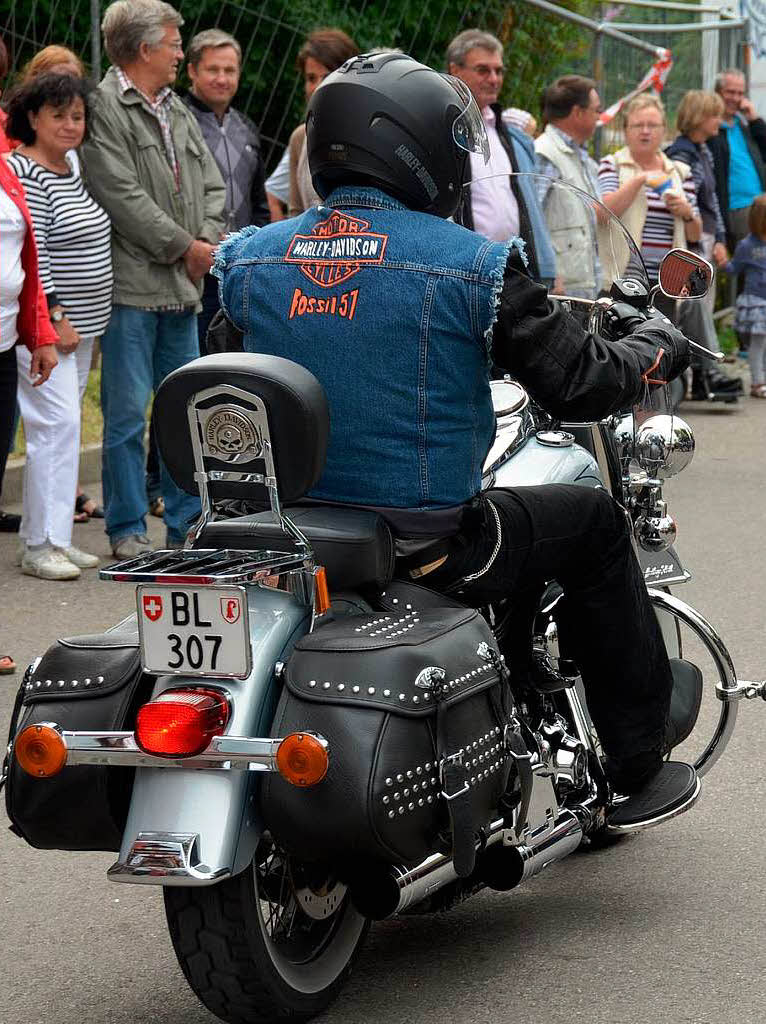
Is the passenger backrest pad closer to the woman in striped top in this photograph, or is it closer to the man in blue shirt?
the woman in striped top

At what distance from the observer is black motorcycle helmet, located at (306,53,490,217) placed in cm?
324

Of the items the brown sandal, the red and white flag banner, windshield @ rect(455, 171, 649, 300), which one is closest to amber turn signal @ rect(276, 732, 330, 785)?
windshield @ rect(455, 171, 649, 300)

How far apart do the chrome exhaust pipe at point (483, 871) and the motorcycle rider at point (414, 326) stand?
0.48 m

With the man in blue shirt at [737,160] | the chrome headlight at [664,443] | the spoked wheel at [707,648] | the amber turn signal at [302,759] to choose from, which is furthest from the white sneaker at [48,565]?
the man in blue shirt at [737,160]

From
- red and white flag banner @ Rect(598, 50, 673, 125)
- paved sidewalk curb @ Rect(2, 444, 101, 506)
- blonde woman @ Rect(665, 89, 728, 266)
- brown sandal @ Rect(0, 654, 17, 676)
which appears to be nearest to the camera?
brown sandal @ Rect(0, 654, 17, 676)

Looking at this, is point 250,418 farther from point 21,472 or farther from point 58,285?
point 21,472

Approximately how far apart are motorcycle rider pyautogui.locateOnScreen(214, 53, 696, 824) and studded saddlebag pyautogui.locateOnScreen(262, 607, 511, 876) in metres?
0.38

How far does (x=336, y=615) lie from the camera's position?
10.2 feet

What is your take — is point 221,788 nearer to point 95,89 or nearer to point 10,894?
point 10,894

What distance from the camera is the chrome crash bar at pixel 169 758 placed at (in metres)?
2.78

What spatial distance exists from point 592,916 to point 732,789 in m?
0.93

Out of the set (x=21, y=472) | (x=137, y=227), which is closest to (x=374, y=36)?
(x=21, y=472)

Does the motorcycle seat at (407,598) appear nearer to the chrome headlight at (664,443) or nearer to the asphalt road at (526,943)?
the asphalt road at (526,943)

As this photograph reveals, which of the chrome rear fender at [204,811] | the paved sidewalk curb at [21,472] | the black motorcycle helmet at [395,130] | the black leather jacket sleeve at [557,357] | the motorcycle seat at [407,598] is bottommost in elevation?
the paved sidewalk curb at [21,472]
